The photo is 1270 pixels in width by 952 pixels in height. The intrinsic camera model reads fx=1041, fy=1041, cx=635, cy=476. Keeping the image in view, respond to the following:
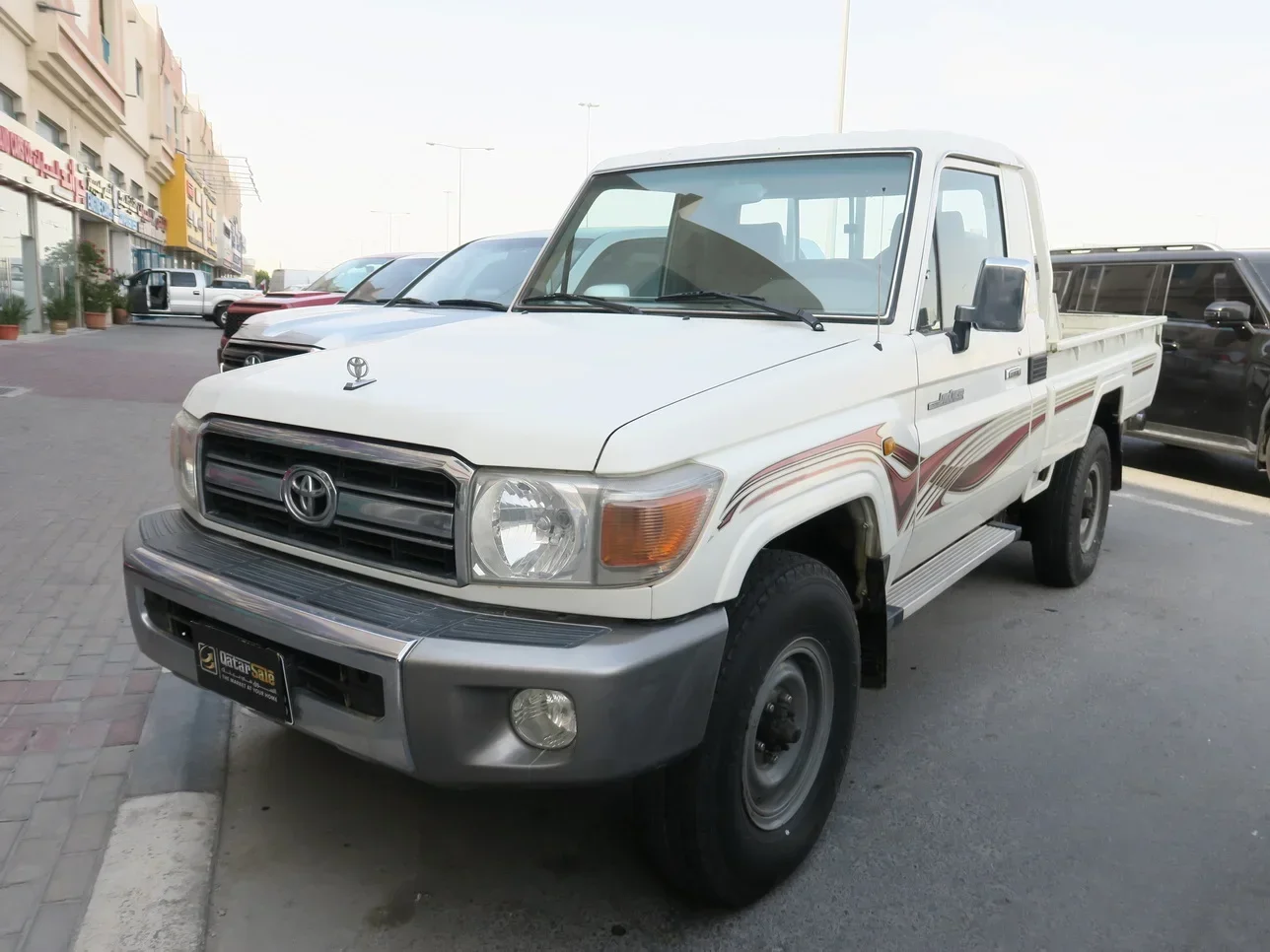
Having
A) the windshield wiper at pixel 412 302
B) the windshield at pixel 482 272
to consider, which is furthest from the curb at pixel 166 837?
the windshield at pixel 482 272

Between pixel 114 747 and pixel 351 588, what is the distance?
1540 millimetres

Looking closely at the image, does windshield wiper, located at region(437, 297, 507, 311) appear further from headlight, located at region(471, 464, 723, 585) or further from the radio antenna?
headlight, located at region(471, 464, 723, 585)

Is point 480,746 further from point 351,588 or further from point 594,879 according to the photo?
point 594,879

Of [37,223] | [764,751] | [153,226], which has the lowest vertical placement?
[764,751]

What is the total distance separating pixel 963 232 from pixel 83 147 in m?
31.8

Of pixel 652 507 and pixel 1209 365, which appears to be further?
pixel 1209 365

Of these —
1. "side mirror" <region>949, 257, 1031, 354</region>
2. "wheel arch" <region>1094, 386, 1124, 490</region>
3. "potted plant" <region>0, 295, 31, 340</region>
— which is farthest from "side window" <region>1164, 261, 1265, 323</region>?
"potted plant" <region>0, 295, 31, 340</region>

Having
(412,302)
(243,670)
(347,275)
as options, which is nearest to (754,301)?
(243,670)

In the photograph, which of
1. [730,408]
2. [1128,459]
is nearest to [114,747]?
[730,408]

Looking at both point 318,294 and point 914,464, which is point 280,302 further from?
point 914,464

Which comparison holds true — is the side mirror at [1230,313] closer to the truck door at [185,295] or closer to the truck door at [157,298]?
the truck door at [157,298]

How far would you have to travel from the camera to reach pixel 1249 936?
2.63 metres

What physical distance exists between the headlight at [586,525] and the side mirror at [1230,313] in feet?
24.4

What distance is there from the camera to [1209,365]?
8547 mm
